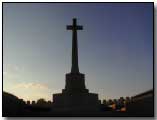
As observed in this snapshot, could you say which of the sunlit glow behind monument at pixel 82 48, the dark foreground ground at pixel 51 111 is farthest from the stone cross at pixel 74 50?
the dark foreground ground at pixel 51 111

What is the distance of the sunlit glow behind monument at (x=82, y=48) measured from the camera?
237cm

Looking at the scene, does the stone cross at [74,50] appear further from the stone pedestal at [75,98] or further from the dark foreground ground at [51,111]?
the dark foreground ground at [51,111]

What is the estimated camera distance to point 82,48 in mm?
2383

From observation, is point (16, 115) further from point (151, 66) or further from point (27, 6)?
point (151, 66)

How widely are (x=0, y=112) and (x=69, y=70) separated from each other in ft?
1.55

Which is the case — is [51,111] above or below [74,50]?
below

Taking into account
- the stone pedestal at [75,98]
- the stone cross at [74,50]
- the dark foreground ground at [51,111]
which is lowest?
the dark foreground ground at [51,111]

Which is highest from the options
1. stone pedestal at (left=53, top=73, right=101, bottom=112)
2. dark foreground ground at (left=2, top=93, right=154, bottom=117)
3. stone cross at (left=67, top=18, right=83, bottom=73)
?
stone cross at (left=67, top=18, right=83, bottom=73)

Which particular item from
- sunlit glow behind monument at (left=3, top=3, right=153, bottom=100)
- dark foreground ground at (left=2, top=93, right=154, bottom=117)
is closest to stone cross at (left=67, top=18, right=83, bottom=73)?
sunlit glow behind monument at (left=3, top=3, right=153, bottom=100)

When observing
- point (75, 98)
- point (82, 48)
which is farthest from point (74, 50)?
point (75, 98)

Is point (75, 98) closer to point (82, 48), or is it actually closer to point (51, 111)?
point (51, 111)

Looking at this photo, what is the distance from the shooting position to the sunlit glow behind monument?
2369 millimetres

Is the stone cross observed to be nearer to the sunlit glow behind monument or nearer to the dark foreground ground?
the sunlit glow behind monument

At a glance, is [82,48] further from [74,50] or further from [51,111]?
[51,111]
